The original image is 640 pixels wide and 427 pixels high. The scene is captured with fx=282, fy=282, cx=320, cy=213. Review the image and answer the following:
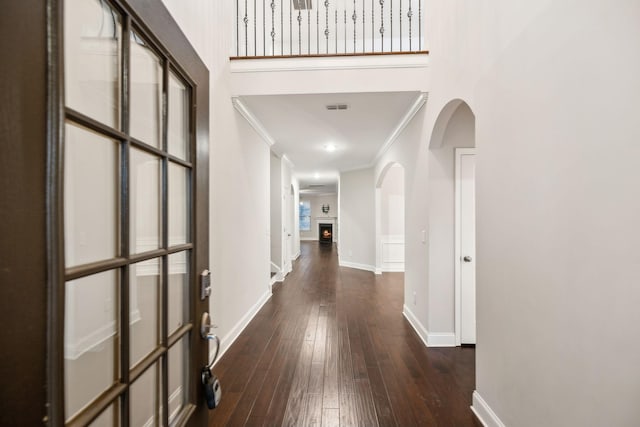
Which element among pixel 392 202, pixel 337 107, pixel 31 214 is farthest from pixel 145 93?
pixel 392 202

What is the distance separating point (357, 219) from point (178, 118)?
20.8 ft

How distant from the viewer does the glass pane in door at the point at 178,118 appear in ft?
3.13

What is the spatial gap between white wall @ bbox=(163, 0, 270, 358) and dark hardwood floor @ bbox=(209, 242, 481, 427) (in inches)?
16.1

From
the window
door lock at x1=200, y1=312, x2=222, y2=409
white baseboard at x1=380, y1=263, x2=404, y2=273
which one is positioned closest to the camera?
door lock at x1=200, y1=312, x2=222, y2=409

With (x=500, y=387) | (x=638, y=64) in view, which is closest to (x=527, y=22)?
(x=638, y=64)

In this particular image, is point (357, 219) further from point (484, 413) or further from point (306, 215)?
point (306, 215)

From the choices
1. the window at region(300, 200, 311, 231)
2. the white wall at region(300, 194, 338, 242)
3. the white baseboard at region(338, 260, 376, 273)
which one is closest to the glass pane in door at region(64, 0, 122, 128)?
the white baseboard at region(338, 260, 376, 273)

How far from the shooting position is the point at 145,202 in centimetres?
84

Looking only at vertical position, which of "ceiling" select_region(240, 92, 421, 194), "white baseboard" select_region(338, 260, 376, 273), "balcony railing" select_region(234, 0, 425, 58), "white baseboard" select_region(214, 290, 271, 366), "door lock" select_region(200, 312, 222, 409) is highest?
"balcony railing" select_region(234, 0, 425, 58)

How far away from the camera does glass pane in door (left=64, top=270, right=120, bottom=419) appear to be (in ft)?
1.96

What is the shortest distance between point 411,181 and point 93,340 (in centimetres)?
327

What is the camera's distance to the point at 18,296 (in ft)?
1.44

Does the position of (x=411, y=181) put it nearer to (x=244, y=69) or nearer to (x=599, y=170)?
(x=244, y=69)

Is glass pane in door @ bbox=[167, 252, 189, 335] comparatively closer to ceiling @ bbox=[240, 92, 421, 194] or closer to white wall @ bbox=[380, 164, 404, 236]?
ceiling @ bbox=[240, 92, 421, 194]
